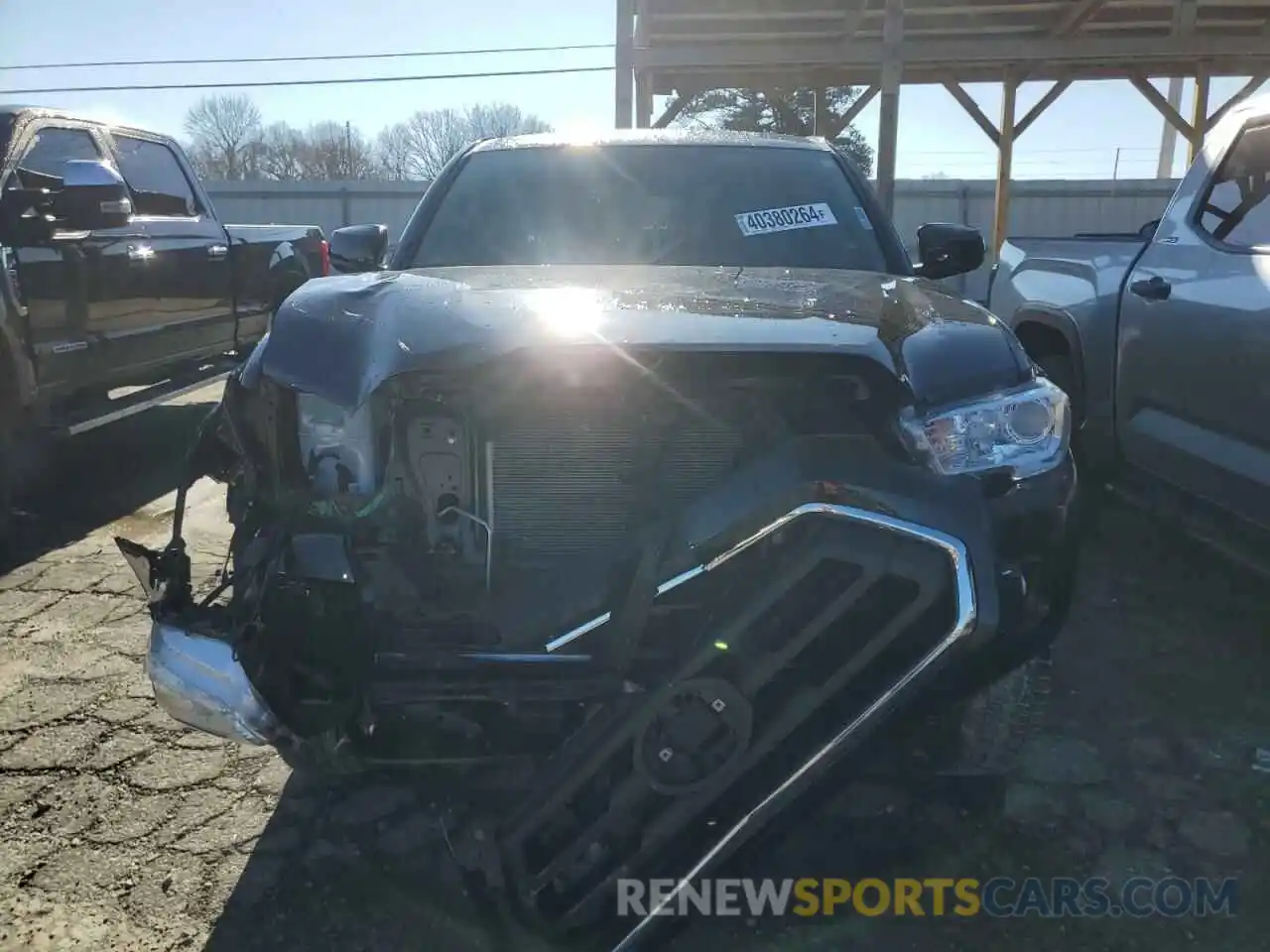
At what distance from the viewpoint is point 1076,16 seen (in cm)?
1216

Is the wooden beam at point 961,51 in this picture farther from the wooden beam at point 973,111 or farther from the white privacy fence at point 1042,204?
the white privacy fence at point 1042,204

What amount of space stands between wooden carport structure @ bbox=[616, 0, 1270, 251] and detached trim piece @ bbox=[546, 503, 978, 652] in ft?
34.3

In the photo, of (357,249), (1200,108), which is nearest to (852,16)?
(1200,108)

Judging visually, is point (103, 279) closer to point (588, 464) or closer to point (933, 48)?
point (588, 464)

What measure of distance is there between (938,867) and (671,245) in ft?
6.64

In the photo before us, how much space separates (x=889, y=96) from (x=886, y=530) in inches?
432

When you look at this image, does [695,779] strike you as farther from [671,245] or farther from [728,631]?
[671,245]

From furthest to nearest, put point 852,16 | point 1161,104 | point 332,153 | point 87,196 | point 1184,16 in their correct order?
1. point 332,153
2. point 1161,104
3. point 1184,16
4. point 852,16
5. point 87,196

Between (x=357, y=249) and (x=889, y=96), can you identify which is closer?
(x=357, y=249)

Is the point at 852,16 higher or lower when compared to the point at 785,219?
higher

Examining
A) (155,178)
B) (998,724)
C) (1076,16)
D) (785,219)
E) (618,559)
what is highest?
(1076,16)

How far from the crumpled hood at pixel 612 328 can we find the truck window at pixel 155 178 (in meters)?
4.27

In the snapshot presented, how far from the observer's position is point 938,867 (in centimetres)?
238

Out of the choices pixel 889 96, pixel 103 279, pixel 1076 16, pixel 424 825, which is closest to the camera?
pixel 424 825
